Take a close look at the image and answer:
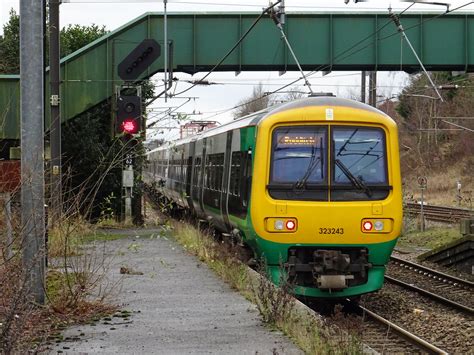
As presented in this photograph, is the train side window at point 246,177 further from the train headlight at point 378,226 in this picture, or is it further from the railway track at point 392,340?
the railway track at point 392,340

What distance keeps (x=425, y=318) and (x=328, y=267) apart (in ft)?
6.05

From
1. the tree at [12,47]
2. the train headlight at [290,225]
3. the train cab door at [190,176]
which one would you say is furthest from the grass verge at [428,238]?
the tree at [12,47]

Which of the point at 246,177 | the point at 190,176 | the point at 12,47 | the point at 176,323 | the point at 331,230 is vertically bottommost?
the point at 176,323

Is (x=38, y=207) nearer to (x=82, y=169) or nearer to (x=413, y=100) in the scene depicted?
(x=82, y=169)

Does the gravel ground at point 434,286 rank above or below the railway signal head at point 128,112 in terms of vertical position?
below

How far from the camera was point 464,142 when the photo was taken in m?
56.4

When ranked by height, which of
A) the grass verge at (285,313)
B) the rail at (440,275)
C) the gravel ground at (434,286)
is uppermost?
the grass verge at (285,313)

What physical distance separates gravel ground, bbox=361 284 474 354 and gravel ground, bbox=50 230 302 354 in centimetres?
238

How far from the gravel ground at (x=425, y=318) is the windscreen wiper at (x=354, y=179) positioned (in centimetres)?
165

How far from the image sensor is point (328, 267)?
10703mm

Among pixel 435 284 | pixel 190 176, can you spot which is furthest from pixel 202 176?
pixel 435 284

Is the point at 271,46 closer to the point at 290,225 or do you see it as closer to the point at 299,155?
the point at 299,155

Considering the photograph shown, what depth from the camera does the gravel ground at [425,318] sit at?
977 cm

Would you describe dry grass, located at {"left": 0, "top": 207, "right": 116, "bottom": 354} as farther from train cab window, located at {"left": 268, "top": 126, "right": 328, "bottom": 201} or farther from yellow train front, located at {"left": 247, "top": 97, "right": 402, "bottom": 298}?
train cab window, located at {"left": 268, "top": 126, "right": 328, "bottom": 201}
